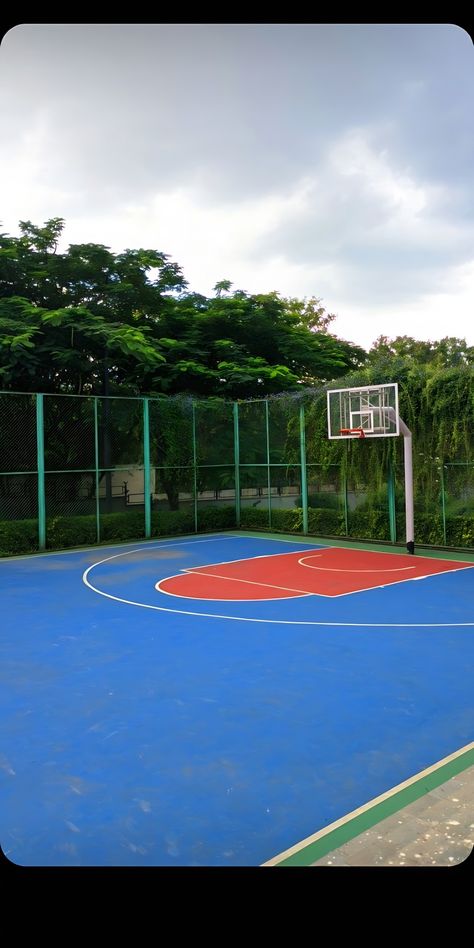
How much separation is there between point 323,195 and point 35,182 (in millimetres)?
8661

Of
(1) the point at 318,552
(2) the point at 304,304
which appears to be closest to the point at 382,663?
(1) the point at 318,552

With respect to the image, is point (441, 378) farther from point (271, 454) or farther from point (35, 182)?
point (35, 182)

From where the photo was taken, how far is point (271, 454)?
16.8 meters

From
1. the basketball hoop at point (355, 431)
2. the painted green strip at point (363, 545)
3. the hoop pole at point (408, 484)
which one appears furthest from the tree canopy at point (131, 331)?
the hoop pole at point (408, 484)

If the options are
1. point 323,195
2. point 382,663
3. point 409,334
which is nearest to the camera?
point 382,663

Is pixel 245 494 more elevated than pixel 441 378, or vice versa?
pixel 441 378

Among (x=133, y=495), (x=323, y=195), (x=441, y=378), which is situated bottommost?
(x=133, y=495)

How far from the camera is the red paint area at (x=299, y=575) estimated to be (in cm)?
916

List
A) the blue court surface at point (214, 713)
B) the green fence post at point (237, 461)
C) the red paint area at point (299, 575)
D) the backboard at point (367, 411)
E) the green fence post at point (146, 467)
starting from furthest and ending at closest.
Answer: the green fence post at point (237, 461) < the green fence post at point (146, 467) < the backboard at point (367, 411) < the red paint area at point (299, 575) < the blue court surface at point (214, 713)

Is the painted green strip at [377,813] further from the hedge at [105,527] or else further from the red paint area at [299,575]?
the hedge at [105,527]

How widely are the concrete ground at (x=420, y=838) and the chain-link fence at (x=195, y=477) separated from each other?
32.9 ft

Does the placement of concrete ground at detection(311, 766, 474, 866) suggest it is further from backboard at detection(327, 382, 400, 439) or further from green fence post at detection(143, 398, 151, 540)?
green fence post at detection(143, 398, 151, 540)

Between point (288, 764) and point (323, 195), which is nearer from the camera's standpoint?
point (288, 764)

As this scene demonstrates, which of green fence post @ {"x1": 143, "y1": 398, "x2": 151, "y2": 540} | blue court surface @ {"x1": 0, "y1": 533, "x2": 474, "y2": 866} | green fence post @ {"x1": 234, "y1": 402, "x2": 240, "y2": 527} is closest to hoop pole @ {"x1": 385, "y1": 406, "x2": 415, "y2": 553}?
blue court surface @ {"x1": 0, "y1": 533, "x2": 474, "y2": 866}
